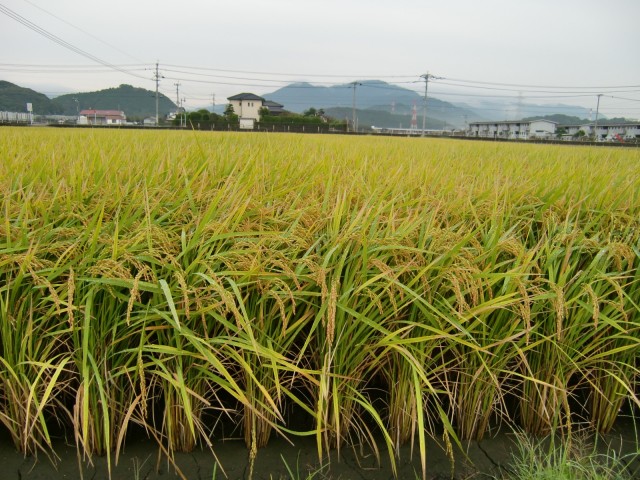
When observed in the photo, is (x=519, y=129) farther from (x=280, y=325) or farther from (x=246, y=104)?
(x=280, y=325)

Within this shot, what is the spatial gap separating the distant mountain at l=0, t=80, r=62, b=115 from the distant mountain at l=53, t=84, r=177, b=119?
2382 cm

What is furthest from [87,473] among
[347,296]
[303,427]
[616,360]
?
[616,360]

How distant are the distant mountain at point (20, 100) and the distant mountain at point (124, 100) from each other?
78.1ft

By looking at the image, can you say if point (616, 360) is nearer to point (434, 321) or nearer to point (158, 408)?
point (434, 321)

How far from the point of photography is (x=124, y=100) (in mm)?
130500

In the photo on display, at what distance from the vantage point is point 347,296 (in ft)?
4.59

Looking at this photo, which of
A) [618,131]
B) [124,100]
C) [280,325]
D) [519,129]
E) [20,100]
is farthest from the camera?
[124,100]

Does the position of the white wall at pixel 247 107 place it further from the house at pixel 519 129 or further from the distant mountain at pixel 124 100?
the distant mountain at pixel 124 100

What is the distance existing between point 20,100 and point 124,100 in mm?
45720

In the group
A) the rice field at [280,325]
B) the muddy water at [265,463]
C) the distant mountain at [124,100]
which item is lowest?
the muddy water at [265,463]

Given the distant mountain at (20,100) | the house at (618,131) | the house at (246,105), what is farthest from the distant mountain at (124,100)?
the house at (618,131)

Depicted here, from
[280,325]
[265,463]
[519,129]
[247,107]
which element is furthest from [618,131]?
[265,463]

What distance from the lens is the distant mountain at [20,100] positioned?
8360cm

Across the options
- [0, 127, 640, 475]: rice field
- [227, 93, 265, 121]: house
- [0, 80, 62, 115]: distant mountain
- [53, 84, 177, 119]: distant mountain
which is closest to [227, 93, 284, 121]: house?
[227, 93, 265, 121]: house
